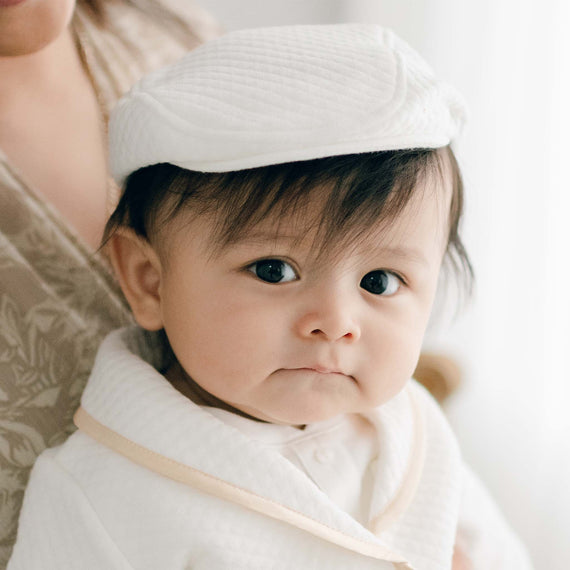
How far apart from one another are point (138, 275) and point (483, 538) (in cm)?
65

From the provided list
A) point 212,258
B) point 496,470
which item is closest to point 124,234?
point 212,258

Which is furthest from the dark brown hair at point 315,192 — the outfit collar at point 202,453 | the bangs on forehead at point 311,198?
the outfit collar at point 202,453

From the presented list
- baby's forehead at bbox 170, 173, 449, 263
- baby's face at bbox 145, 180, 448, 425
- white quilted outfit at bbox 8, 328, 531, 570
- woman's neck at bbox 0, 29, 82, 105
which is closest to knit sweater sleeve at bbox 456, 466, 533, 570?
white quilted outfit at bbox 8, 328, 531, 570

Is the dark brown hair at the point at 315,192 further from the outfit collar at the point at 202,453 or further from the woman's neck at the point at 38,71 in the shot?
the woman's neck at the point at 38,71

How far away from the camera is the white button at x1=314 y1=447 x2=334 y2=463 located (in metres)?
0.87

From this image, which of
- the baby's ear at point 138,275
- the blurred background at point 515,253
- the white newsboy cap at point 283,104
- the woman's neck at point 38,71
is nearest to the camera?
the white newsboy cap at point 283,104

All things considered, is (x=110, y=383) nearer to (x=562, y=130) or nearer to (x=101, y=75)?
(x=101, y=75)

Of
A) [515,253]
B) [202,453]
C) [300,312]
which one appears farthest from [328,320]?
[515,253]

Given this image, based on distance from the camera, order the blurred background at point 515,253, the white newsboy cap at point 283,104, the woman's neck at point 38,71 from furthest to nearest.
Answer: the blurred background at point 515,253 → the woman's neck at point 38,71 → the white newsboy cap at point 283,104

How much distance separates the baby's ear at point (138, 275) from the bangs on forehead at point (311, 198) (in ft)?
0.42

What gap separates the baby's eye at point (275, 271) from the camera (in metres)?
0.74

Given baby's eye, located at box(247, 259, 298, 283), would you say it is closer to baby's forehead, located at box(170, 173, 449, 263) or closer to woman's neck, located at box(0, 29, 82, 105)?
baby's forehead, located at box(170, 173, 449, 263)

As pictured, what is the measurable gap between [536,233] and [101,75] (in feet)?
2.92

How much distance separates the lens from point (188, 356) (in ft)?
2.62
